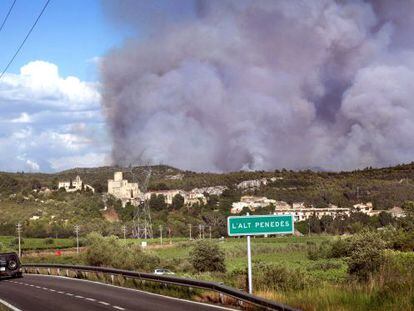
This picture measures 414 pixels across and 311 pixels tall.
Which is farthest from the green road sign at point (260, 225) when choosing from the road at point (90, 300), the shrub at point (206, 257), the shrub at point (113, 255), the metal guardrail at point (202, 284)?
the shrub at point (206, 257)

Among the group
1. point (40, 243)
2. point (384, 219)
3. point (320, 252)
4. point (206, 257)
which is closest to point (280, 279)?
point (206, 257)

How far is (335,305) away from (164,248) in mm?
100927

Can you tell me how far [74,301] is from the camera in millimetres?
22344

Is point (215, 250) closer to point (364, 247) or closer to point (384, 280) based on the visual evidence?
point (364, 247)

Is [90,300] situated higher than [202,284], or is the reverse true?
[202,284]

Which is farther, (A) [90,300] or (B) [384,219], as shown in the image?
(B) [384,219]

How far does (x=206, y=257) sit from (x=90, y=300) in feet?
109

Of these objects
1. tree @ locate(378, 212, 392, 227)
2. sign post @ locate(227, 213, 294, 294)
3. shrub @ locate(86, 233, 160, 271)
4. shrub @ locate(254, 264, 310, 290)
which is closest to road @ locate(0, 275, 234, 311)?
sign post @ locate(227, 213, 294, 294)

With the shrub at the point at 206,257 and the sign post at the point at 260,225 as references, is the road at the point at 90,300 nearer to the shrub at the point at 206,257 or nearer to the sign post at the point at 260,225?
the sign post at the point at 260,225

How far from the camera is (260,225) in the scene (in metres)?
20.3

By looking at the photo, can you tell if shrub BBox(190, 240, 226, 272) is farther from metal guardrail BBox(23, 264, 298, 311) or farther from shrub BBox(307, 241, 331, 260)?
shrub BBox(307, 241, 331, 260)

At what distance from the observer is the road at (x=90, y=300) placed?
64.3 ft

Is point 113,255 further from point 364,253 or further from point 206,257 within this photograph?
point 364,253

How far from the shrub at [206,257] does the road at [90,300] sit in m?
24.9
